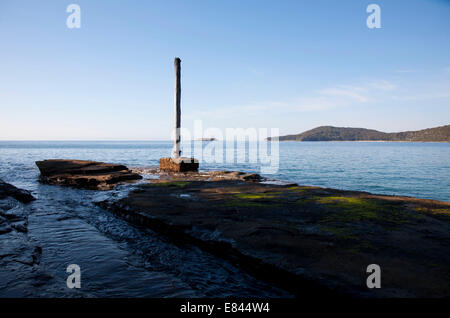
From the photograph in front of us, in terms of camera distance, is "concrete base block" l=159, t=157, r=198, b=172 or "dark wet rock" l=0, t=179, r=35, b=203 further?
"concrete base block" l=159, t=157, r=198, b=172

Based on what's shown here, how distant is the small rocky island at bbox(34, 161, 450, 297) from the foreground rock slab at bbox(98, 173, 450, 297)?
13 millimetres

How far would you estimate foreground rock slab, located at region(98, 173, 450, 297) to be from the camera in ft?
10.1

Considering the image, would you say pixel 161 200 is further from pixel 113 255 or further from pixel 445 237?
pixel 445 237

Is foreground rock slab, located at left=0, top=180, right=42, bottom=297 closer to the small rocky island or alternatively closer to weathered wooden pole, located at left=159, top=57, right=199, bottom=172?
the small rocky island

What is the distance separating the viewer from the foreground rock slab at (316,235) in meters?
3.09

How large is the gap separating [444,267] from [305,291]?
1.80 meters

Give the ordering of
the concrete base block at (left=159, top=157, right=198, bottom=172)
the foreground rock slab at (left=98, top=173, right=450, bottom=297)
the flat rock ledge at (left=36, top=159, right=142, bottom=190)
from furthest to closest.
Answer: the concrete base block at (left=159, top=157, right=198, bottom=172), the flat rock ledge at (left=36, top=159, right=142, bottom=190), the foreground rock slab at (left=98, top=173, right=450, bottom=297)

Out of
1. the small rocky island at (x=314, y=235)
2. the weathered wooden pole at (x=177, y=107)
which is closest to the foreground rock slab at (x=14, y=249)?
the small rocky island at (x=314, y=235)

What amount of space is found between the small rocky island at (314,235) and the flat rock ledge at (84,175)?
4.51 m

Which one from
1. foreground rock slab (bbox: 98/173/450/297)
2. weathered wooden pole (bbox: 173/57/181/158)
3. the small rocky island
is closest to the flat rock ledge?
weathered wooden pole (bbox: 173/57/181/158)

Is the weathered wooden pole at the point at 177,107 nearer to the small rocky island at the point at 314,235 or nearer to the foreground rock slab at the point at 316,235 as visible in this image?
the small rocky island at the point at 314,235
